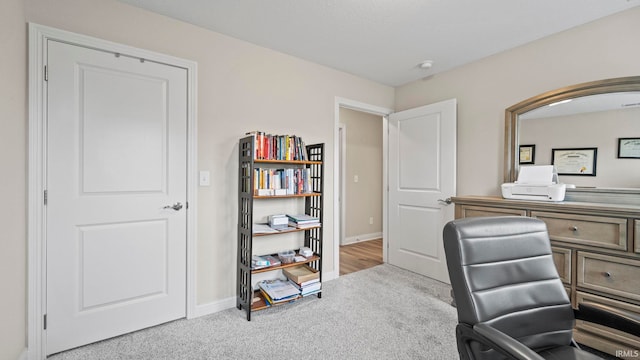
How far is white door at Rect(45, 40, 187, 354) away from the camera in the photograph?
5.88ft

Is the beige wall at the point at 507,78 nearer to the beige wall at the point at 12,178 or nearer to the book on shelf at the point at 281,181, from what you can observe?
the book on shelf at the point at 281,181

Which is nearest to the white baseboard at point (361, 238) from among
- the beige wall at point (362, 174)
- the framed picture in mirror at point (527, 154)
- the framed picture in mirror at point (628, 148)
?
the beige wall at point (362, 174)

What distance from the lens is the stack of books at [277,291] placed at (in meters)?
2.35

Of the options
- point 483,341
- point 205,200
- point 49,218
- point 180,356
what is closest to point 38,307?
point 49,218

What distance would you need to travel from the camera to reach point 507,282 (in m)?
1.17

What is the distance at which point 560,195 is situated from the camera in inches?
83.2

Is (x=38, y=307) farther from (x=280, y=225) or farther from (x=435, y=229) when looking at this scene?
(x=435, y=229)

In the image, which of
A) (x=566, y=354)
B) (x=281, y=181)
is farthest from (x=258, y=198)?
(x=566, y=354)

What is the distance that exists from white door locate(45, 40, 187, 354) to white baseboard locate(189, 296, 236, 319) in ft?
0.35

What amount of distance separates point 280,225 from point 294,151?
0.73 metres

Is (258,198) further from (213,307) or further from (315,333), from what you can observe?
(315,333)

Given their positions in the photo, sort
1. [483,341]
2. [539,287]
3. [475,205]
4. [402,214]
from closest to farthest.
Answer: [483,341] → [539,287] → [475,205] → [402,214]

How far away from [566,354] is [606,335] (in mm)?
1089

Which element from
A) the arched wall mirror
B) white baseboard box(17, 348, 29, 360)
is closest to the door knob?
white baseboard box(17, 348, 29, 360)
